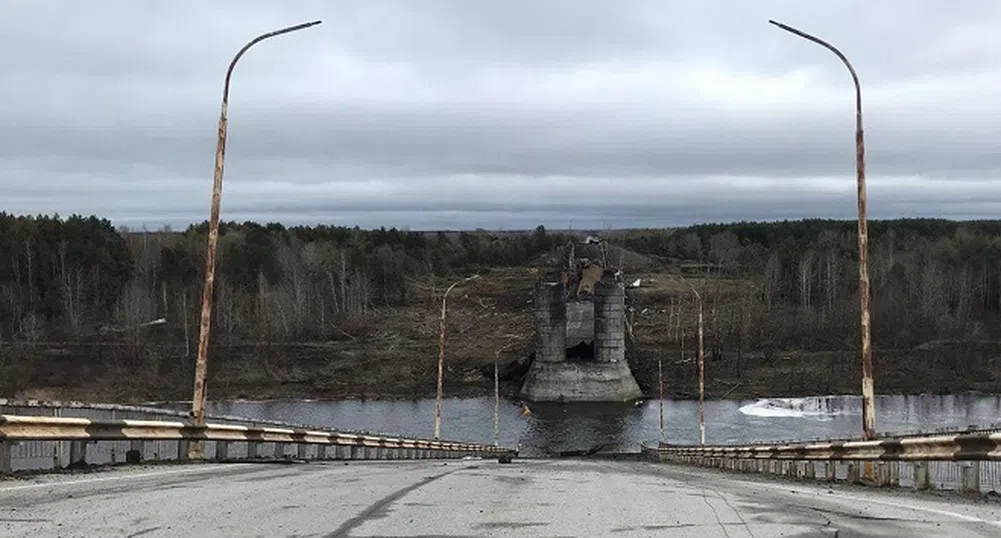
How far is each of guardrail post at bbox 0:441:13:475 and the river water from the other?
60.9 meters

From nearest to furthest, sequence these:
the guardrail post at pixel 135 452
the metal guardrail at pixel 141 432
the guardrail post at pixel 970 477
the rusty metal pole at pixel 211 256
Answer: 1. the metal guardrail at pixel 141 432
2. the guardrail post at pixel 970 477
3. the guardrail post at pixel 135 452
4. the rusty metal pole at pixel 211 256

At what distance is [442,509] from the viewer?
1134 centimetres

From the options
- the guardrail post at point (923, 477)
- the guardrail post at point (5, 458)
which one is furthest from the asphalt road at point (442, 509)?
the guardrail post at point (923, 477)

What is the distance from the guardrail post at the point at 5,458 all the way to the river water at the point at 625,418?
200 feet

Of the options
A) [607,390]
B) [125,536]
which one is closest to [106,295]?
[607,390]

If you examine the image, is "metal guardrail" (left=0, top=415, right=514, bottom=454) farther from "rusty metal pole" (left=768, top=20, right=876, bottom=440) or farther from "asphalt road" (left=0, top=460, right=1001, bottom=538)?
"rusty metal pole" (left=768, top=20, right=876, bottom=440)

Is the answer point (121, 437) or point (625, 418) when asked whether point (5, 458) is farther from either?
point (625, 418)

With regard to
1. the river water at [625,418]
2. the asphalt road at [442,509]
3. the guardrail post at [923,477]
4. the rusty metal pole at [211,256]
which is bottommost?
the river water at [625,418]

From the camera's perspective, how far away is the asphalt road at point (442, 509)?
9.73m

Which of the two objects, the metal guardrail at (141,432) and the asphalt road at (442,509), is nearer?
the asphalt road at (442,509)

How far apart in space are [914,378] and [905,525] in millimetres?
113735

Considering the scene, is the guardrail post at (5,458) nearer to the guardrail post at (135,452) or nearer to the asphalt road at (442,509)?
the asphalt road at (442,509)

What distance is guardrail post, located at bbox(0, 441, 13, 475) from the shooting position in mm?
13828

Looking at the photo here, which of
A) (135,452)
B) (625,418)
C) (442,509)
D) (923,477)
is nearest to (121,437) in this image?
(135,452)
